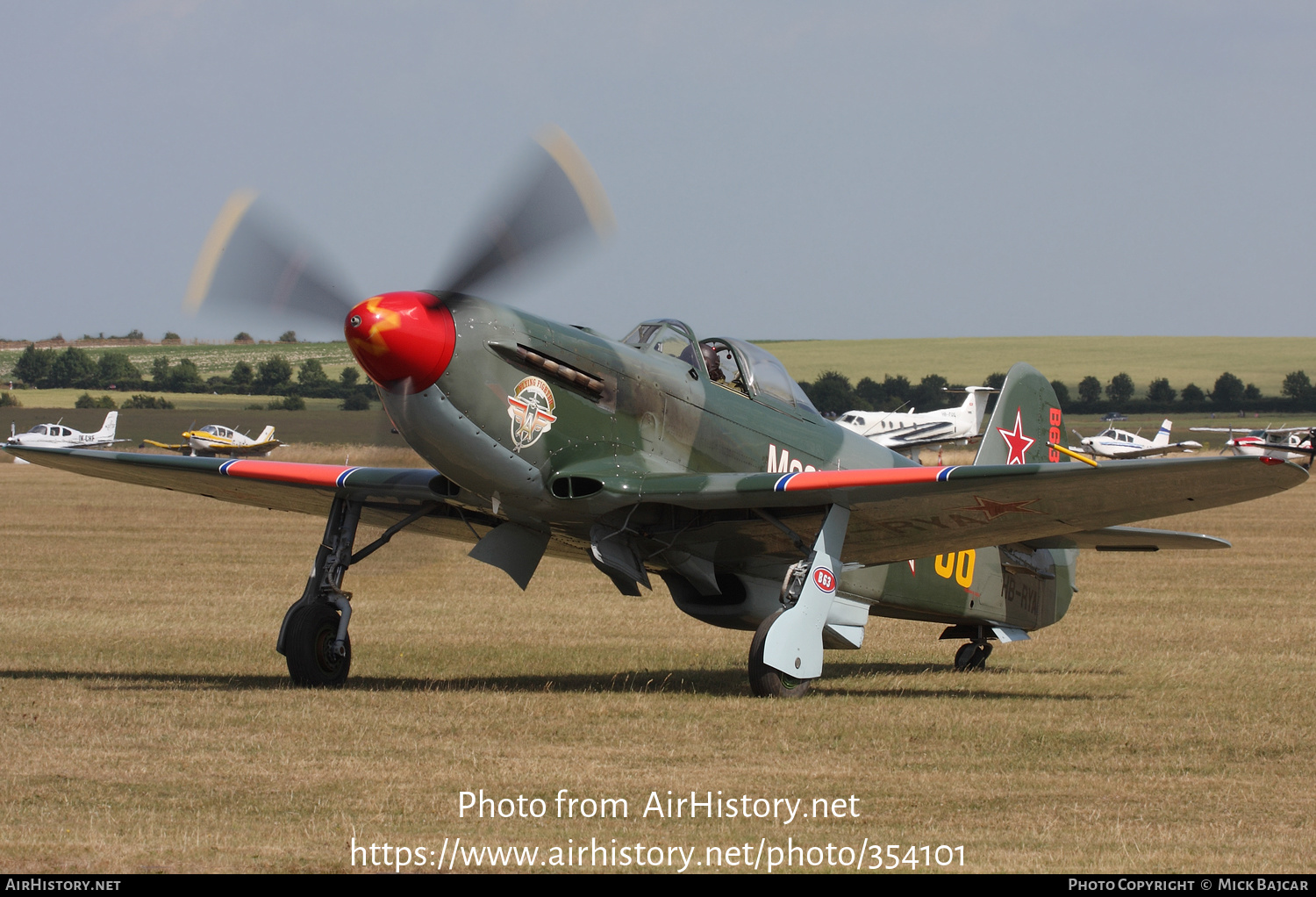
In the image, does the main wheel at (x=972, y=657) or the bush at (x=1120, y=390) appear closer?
the main wheel at (x=972, y=657)

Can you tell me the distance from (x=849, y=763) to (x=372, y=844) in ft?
9.21

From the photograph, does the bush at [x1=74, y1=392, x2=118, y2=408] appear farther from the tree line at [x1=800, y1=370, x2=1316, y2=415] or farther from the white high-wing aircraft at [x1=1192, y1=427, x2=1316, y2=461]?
the white high-wing aircraft at [x1=1192, y1=427, x2=1316, y2=461]

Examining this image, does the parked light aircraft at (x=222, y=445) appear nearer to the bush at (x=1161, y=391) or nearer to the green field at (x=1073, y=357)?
the green field at (x=1073, y=357)

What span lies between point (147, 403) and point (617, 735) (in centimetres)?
9362

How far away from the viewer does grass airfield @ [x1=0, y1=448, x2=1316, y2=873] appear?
18.2 feet

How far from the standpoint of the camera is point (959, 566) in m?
12.0

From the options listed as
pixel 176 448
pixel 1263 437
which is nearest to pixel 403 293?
pixel 176 448

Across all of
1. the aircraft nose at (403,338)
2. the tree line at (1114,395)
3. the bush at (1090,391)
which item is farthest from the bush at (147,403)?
the aircraft nose at (403,338)

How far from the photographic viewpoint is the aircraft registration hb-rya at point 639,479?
860 centimetres

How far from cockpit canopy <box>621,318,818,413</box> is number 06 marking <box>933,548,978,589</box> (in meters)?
1.76

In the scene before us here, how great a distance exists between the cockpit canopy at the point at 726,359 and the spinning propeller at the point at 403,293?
1.69 meters

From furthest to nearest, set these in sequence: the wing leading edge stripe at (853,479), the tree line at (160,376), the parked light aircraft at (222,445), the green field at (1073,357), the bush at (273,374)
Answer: the green field at (1073,357) → the bush at (273,374) → the tree line at (160,376) → the parked light aircraft at (222,445) → the wing leading edge stripe at (853,479)

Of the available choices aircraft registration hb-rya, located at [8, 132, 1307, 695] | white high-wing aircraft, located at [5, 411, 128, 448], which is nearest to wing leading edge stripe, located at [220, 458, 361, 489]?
aircraft registration hb-rya, located at [8, 132, 1307, 695]

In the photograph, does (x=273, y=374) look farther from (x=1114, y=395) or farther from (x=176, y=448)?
(x=1114, y=395)
